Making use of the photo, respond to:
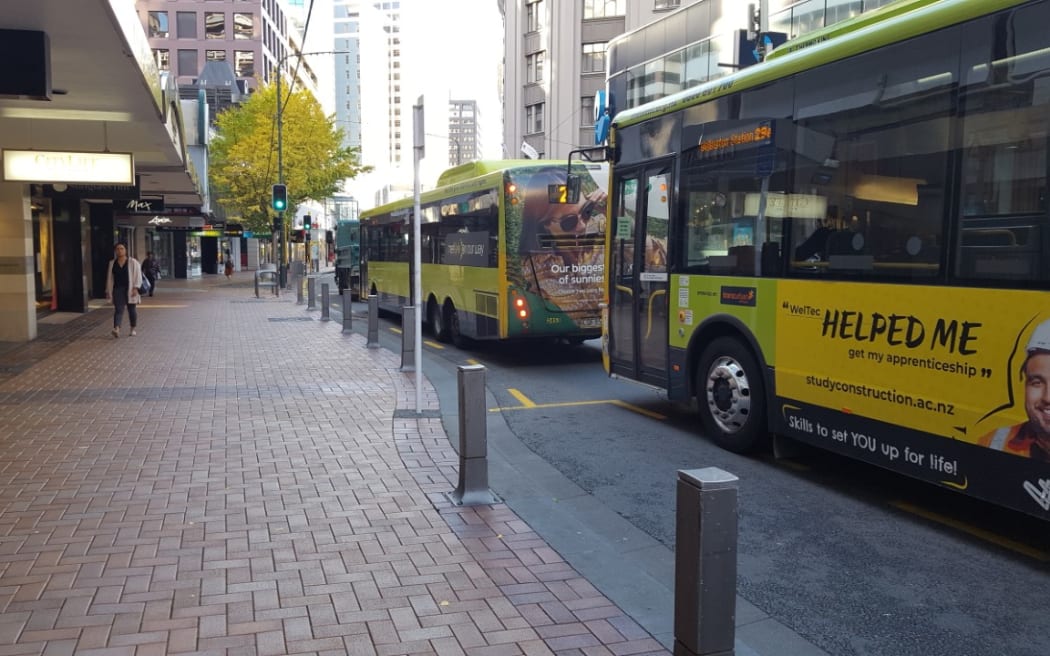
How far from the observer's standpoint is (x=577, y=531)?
18.0 ft

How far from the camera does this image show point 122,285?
1691 centimetres

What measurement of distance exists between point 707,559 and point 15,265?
16159 millimetres

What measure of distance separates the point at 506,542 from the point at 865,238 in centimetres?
323

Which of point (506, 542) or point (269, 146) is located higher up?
point (269, 146)

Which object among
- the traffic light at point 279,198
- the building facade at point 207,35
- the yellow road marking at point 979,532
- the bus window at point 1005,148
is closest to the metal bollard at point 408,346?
the yellow road marking at point 979,532

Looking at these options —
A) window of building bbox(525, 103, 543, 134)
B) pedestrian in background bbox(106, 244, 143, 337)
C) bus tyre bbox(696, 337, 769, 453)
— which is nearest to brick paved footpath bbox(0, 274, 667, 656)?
bus tyre bbox(696, 337, 769, 453)

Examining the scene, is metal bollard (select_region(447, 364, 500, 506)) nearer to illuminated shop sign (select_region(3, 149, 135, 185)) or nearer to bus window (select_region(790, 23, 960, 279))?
bus window (select_region(790, 23, 960, 279))

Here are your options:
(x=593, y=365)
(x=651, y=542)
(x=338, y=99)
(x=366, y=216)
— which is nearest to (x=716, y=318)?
(x=651, y=542)

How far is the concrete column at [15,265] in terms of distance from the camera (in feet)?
51.5

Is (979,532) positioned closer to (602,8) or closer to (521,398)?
(521,398)

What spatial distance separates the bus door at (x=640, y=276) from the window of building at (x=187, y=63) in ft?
259

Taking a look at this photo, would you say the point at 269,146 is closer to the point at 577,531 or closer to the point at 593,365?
the point at 593,365

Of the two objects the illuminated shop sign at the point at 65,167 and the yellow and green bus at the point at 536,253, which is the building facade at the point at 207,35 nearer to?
the illuminated shop sign at the point at 65,167

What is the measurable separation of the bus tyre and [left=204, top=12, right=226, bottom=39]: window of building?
8058 centimetres
